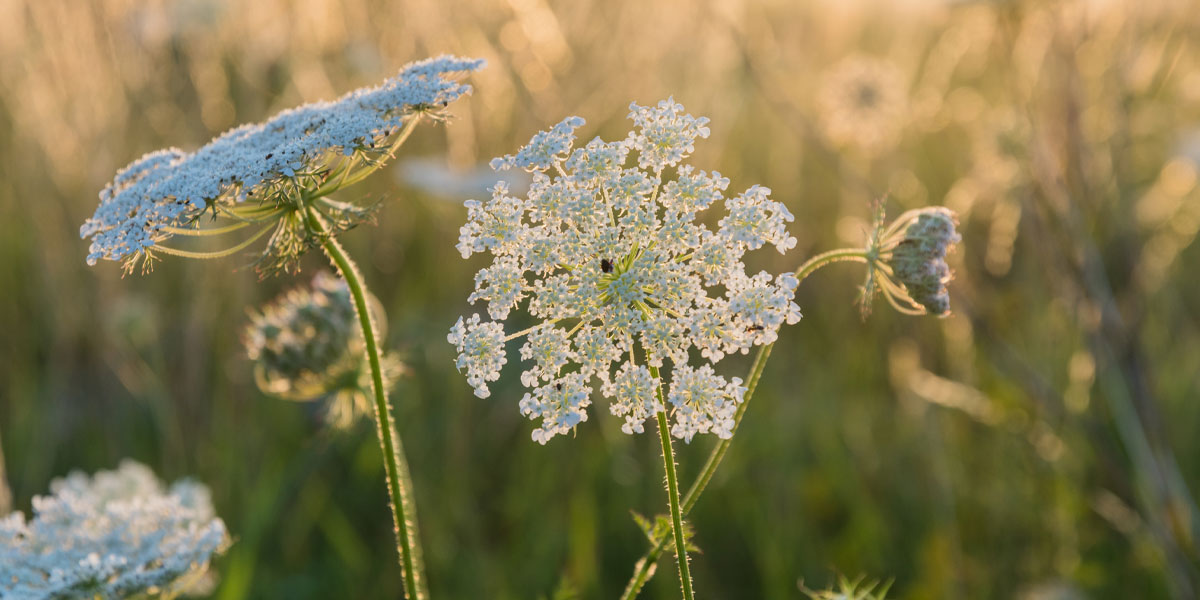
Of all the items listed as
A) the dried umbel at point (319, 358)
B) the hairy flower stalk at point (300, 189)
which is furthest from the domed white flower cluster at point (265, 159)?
the dried umbel at point (319, 358)

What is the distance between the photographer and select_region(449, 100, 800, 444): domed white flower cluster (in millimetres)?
1969

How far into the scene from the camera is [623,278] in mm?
2025

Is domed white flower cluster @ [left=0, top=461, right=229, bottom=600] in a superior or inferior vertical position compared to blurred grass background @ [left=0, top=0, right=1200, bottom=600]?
inferior

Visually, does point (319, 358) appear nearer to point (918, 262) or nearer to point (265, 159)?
point (265, 159)

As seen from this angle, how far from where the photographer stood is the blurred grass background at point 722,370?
5160mm

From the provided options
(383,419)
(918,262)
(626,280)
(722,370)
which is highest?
(722,370)

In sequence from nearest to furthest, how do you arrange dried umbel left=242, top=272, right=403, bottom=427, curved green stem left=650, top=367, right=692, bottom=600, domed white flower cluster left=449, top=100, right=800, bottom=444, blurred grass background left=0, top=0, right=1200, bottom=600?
1. curved green stem left=650, top=367, right=692, bottom=600
2. domed white flower cluster left=449, top=100, right=800, bottom=444
3. dried umbel left=242, top=272, right=403, bottom=427
4. blurred grass background left=0, top=0, right=1200, bottom=600

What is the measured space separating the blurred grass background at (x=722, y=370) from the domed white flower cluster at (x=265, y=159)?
237 cm

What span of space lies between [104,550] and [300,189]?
1.25 m

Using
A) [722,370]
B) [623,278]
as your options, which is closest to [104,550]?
[623,278]

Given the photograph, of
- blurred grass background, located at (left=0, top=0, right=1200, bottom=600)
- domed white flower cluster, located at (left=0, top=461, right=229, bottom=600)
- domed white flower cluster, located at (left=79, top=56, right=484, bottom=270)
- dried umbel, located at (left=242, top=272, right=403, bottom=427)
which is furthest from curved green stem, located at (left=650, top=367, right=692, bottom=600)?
blurred grass background, located at (left=0, top=0, right=1200, bottom=600)

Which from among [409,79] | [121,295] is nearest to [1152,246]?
[409,79]

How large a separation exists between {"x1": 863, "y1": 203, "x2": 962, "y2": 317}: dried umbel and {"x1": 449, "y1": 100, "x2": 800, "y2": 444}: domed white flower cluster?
477 millimetres

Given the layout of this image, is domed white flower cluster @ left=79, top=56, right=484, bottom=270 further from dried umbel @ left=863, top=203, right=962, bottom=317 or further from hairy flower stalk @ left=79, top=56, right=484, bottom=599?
dried umbel @ left=863, top=203, right=962, bottom=317
